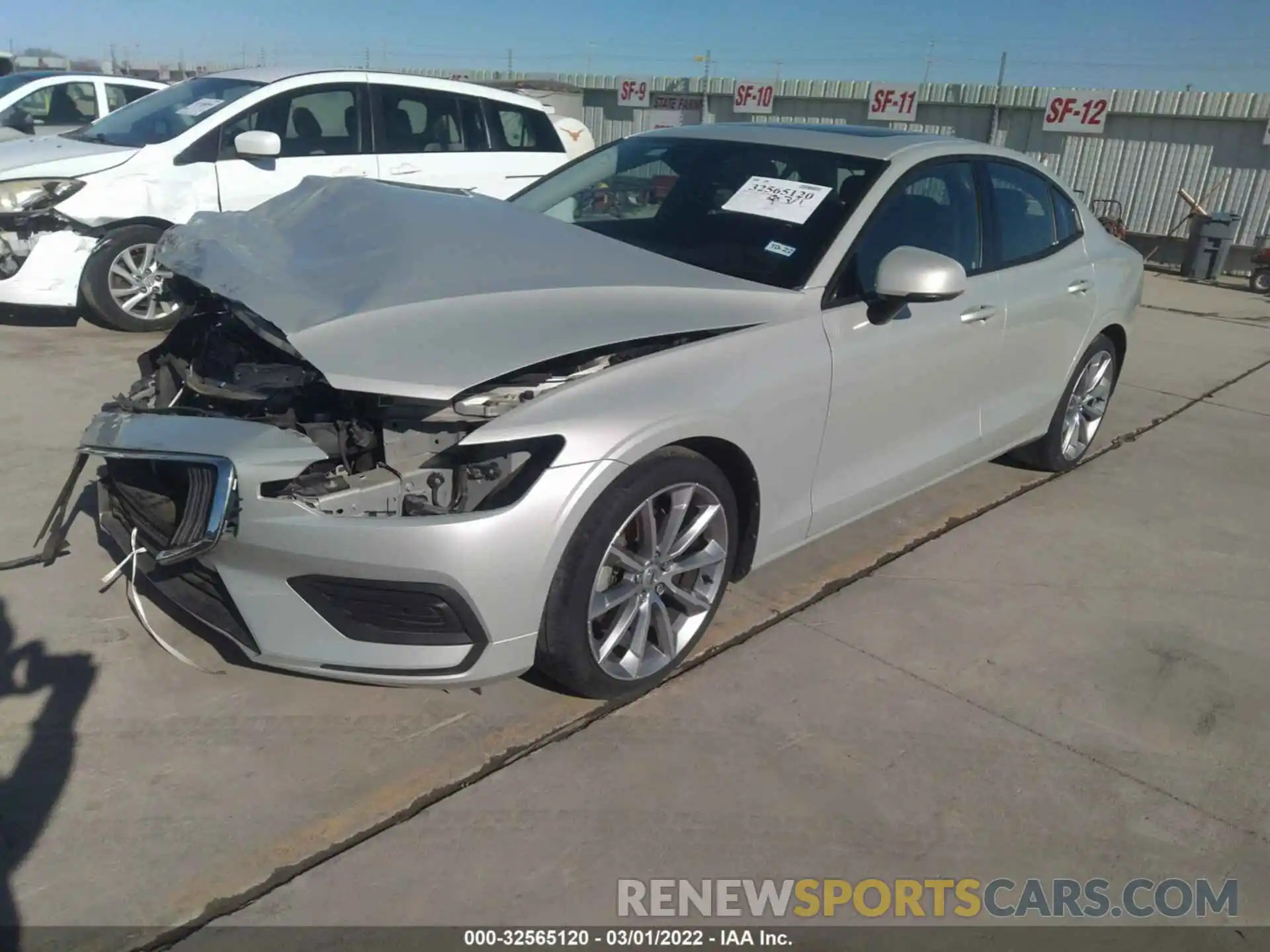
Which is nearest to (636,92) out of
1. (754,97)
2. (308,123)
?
(754,97)

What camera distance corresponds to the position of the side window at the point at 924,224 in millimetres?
3346

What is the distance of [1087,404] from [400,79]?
5.35 meters

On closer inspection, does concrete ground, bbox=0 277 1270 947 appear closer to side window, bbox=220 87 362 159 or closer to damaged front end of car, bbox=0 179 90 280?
damaged front end of car, bbox=0 179 90 280

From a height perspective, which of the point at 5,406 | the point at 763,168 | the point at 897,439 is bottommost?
the point at 5,406

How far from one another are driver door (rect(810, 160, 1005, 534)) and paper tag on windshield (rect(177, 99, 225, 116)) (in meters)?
5.30

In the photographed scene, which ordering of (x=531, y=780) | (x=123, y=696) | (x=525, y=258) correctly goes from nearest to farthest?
1. (x=531, y=780)
2. (x=123, y=696)
3. (x=525, y=258)

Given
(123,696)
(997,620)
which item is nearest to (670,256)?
(997,620)

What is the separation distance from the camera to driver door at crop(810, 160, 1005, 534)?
10.8 ft

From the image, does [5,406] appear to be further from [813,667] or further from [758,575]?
[813,667]

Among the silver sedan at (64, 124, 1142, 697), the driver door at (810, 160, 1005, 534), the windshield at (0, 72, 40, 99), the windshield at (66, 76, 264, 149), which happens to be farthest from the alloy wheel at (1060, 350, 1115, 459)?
the windshield at (0, 72, 40, 99)

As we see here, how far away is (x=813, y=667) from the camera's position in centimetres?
315

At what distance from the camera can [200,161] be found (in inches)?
258

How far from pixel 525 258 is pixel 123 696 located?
1722mm

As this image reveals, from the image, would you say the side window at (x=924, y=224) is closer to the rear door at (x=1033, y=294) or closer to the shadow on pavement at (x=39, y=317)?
the rear door at (x=1033, y=294)
